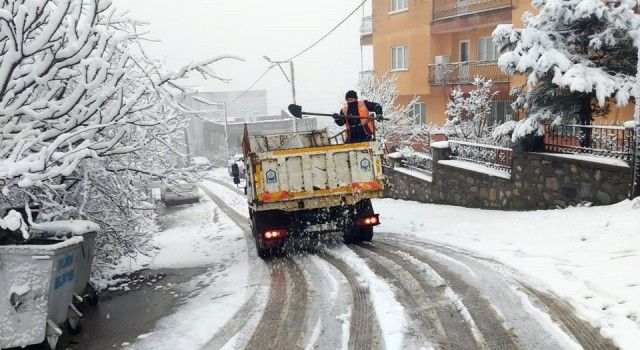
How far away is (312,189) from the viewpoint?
8.34 m

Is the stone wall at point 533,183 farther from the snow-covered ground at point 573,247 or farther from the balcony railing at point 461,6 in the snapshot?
the balcony railing at point 461,6

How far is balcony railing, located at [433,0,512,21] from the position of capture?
18922 mm

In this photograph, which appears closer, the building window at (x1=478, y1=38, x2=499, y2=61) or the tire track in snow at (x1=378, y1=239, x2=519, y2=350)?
the tire track in snow at (x1=378, y1=239, x2=519, y2=350)

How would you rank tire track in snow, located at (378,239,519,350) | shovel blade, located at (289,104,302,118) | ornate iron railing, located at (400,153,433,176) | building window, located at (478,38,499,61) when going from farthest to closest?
building window, located at (478,38,499,61), ornate iron railing, located at (400,153,433,176), shovel blade, located at (289,104,302,118), tire track in snow, located at (378,239,519,350)

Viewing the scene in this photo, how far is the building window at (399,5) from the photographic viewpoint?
76.6 ft

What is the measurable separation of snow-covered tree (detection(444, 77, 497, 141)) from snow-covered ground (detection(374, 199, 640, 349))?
21.9ft

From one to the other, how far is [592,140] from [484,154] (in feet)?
10.6

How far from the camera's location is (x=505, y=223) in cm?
924

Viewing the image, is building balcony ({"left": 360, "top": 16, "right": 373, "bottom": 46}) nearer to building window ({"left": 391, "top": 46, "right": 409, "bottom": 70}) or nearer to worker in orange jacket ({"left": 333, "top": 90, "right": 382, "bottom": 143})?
building window ({"left": 391, "top": 46, "right": 409, "bottom": 70})

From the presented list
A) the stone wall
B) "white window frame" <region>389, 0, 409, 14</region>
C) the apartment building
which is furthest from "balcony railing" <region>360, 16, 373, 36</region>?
the stone wall

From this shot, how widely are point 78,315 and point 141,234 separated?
334 centimetres

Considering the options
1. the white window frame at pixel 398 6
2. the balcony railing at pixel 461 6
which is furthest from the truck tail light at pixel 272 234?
the white window frame at pixel 398 6

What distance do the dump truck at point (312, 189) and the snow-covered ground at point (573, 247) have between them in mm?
1693

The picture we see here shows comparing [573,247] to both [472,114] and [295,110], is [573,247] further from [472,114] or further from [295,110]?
[472,114]
